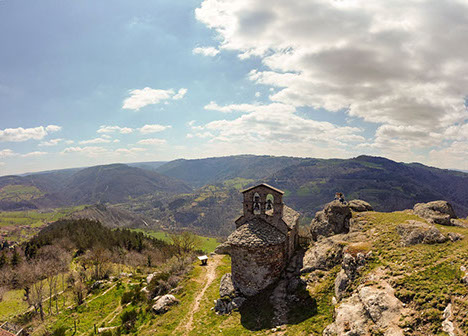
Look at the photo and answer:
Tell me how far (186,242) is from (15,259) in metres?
61.1

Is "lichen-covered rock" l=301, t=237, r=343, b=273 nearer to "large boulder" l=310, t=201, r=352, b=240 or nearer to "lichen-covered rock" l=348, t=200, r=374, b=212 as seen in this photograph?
"large boulder" l=310, t=201, r=352, b=240

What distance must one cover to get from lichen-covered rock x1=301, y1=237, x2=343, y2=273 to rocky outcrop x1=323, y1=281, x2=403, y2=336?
7.95 meters

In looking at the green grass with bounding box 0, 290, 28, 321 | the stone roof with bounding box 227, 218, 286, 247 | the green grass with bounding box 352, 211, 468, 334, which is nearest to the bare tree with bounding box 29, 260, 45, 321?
the green grass with bounding box 0, 290, 28, 321

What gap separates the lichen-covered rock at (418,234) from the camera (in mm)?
20820

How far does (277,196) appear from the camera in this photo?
1237 inches

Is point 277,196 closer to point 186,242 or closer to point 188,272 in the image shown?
point 188,272

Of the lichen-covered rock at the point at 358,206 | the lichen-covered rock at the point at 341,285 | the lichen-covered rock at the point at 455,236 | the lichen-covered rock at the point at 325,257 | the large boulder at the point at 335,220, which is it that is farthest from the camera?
the lichen-covered rock at the point at 358,206

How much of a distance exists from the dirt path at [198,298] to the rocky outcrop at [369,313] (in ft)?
56.7

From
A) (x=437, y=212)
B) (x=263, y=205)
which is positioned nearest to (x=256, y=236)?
(x=263, y=205)

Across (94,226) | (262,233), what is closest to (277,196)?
(262,233)

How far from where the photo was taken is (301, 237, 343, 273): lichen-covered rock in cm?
2697

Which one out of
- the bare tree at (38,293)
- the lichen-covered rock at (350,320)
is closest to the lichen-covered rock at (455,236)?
the lichen-covered rock at (350,320)

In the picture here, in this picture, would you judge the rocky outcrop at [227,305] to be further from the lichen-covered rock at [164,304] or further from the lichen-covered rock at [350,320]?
the lichen-covered rock at [350,320]

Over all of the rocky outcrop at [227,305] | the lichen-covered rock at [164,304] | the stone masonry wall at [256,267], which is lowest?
the lichen-covered rock at [164,304]
